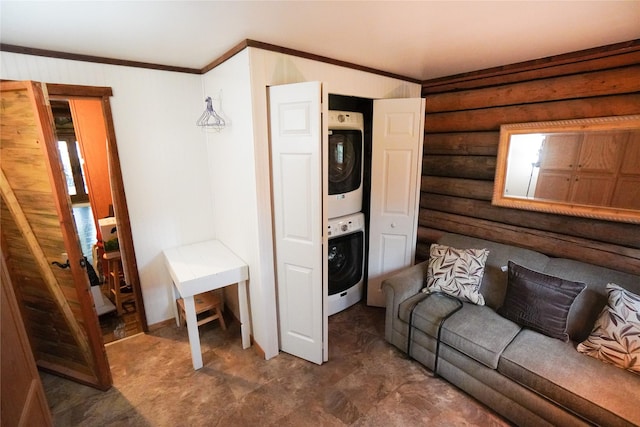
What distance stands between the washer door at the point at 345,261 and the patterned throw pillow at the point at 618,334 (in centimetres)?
175

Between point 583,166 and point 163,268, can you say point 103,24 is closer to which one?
point 163,268

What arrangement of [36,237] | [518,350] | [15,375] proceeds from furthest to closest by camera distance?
[36,237]
[518,350]
[15,375]

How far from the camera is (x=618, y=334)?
1648 mm

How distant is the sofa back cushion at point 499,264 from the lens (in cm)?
223

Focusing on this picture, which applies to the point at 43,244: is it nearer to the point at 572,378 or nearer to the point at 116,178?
the point at 116,178

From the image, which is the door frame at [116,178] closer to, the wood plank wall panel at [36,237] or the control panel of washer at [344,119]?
the wood plank wall panel at [36,237]

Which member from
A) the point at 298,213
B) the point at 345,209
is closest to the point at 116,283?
the point at 298,213

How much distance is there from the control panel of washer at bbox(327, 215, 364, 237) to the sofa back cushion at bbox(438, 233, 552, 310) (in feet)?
3.35

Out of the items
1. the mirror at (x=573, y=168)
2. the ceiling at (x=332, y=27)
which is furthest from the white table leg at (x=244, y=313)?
the mirror at (x=573, y=168)

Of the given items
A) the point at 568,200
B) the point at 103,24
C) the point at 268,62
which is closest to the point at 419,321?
the point at 568,200

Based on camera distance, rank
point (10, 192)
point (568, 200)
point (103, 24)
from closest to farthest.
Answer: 1. point (103, 24)
2. point (10, 192)
3. point (568, 200)

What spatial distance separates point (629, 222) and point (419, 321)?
1500mm

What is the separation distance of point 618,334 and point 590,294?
0.33m

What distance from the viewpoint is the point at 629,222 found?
6.30ft
